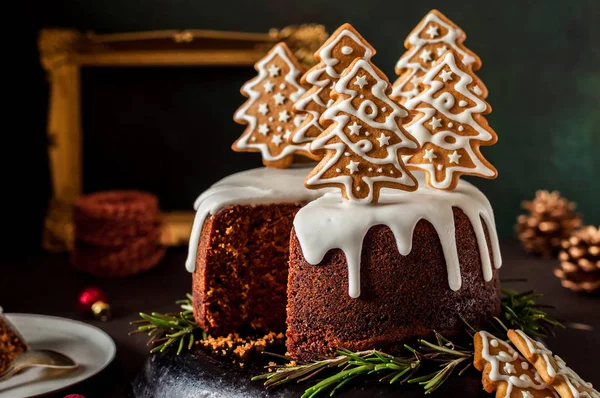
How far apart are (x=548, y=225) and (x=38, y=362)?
2.13 meters

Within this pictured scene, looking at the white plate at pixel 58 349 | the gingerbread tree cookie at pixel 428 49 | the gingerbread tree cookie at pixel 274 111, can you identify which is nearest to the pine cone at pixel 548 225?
the gingerbread tree cookie at pixel 428 49

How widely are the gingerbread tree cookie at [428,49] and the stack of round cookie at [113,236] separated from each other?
4.33 ft

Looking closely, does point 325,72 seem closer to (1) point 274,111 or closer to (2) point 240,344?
(1) point 274,111

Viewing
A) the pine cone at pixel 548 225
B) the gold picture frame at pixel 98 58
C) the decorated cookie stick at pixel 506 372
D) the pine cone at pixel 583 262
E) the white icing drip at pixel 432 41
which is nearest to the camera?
the decorated cookie stick at pixel 506 372

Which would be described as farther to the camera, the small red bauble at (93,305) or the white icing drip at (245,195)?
the small red bauble at (93,305)

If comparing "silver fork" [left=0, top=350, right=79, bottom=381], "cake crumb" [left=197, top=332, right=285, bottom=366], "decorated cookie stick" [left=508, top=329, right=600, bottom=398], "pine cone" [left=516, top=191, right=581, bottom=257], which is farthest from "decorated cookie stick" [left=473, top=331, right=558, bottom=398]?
"pine cone" [left=516, top=191, right=581, bottom=257]

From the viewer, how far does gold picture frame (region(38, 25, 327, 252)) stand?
347 centimetres

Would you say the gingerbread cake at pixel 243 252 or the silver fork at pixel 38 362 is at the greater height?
the gingerbread cake at pixel 243 252

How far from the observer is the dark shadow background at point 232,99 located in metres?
3.49

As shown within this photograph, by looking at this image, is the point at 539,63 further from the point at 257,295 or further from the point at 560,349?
the point at 257,295

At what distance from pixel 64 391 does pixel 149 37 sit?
1.93 metres

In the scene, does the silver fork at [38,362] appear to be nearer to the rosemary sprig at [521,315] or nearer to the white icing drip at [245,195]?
the white icing drip at [245,195]

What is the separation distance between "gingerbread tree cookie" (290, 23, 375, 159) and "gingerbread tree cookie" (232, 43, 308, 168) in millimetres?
97

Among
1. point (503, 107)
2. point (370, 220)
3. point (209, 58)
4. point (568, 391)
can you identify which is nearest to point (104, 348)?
point (370, 220)
